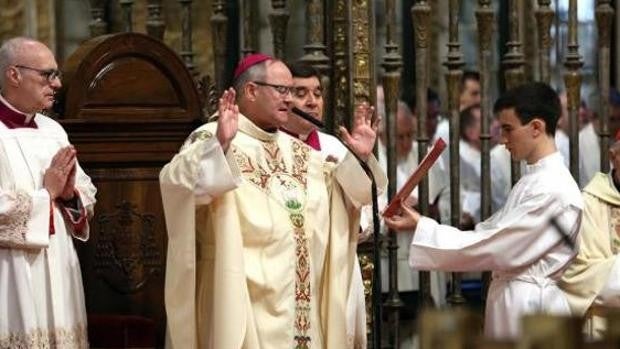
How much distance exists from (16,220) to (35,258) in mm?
230

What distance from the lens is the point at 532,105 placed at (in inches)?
307

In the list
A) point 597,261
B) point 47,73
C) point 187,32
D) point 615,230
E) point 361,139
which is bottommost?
point 597,261

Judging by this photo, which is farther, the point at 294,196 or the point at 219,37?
the point at 219,37

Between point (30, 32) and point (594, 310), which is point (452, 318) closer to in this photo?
point (594, 310)

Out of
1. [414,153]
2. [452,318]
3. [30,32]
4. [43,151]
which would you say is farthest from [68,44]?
[452,318]

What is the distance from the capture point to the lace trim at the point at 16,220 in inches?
298

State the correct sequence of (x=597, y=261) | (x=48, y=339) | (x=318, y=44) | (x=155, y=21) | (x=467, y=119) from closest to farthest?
(x=48, y=339) → (x=597, y=261) → (x=318, y=44) → (x=155, y=21) → (x=467, y=119)

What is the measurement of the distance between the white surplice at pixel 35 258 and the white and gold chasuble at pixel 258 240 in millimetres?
440

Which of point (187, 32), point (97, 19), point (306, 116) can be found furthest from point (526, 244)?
point (97, 19)

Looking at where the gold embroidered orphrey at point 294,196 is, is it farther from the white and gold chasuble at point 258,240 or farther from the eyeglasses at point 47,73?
the eyeglasses at point 47,73

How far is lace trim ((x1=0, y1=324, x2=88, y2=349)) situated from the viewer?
759 centimetres

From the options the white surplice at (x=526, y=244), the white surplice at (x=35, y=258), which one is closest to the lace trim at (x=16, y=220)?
the white surplice at (x=35, y=258)

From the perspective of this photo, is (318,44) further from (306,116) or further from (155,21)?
(306,116)

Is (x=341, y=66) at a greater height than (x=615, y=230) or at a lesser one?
greater
